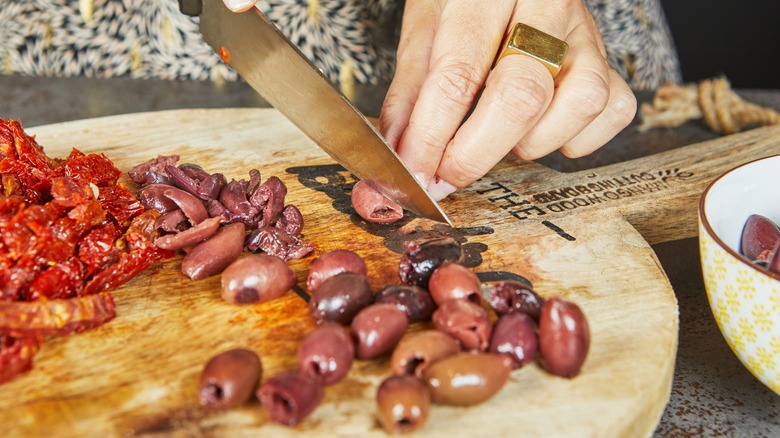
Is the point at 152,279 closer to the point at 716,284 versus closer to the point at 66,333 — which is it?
the point at 66,333

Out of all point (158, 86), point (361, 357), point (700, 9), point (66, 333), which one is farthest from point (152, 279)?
point (700, 9)

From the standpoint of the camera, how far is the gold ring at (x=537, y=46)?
232 centimetres

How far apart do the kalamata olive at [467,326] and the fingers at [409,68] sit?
926mm

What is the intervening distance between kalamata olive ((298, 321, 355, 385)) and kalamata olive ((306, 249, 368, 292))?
0.32 metres

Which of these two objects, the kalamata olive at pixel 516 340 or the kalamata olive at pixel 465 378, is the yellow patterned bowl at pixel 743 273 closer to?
the kalamata olive at pixel 516 340

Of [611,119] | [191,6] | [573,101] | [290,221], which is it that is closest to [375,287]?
[290,221]

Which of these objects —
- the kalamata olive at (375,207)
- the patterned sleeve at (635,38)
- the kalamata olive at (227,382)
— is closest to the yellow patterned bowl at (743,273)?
the kalamata olive at (375,207)

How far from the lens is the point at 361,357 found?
5.62 ft

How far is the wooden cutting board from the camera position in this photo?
1.54 meters

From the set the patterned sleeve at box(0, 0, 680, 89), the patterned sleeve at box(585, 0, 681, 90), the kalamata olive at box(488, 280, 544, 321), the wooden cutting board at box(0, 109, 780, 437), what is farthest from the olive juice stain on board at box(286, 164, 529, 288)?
the patterned sleeve at box(585, 0, 681, 90)

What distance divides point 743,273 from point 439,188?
1.05 metres

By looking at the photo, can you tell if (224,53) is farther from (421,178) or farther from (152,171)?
(421,178)

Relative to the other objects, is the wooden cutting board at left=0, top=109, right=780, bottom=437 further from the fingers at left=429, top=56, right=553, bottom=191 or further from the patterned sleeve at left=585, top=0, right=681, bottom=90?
the patterned sleeve at left=585, top=0, right=681, bottom=90

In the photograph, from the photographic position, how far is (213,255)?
6.81ft
